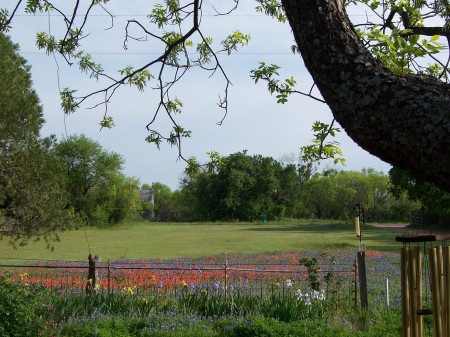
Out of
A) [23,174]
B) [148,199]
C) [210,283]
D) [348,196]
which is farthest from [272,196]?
→ [210,283]

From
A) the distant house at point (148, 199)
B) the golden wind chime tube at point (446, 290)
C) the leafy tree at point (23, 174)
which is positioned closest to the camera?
the golden wind chime tube at point (446, 290)

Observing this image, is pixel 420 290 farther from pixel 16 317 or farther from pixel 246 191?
pixel 246 191

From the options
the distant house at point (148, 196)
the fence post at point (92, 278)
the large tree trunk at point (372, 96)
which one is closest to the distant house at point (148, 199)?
the distant house at point (148, 196)

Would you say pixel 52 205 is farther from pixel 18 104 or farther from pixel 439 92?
pixel 439 92

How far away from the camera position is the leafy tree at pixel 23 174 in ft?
95.6

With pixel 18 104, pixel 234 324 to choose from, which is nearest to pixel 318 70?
pixel 234 324

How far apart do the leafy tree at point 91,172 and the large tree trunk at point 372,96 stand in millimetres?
76938

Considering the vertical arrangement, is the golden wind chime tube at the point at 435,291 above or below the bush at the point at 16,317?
above

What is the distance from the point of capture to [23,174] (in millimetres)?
29828

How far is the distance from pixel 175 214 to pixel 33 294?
312 ft

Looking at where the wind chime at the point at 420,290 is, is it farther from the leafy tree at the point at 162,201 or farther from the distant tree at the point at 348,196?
the leafy tree at the point at 162,201

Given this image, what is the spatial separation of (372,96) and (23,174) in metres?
29.4

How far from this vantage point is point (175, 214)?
4072 inches

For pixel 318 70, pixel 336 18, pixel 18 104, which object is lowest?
pixel 318 70
